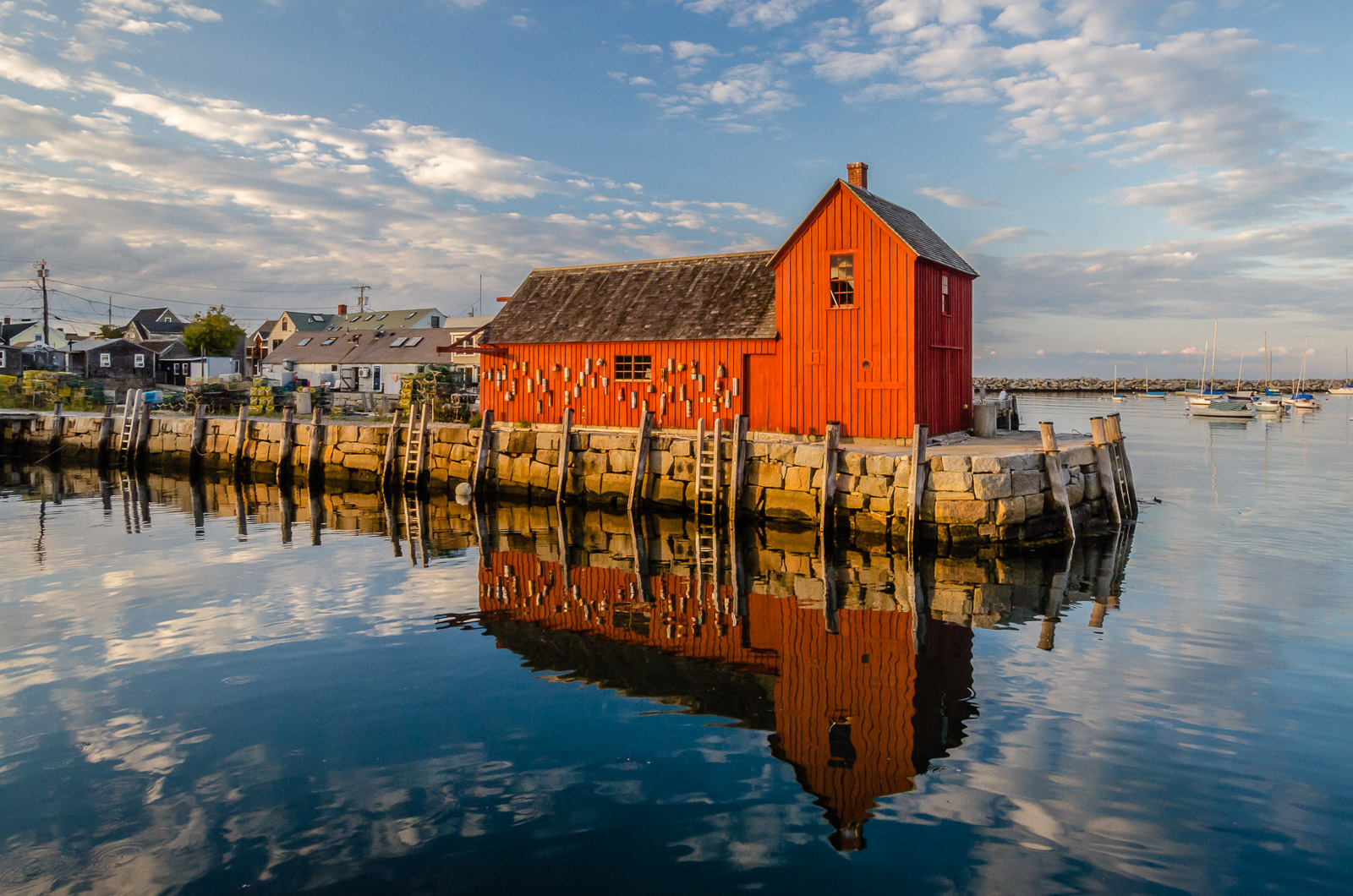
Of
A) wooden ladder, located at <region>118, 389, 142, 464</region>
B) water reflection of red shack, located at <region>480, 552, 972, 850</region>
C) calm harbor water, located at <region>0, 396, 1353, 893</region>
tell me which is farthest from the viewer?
wooden ladder, located at <region>118, 389, 142, 464</region>

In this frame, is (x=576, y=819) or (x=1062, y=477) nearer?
(x=576, y=819)

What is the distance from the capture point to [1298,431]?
51156 mm

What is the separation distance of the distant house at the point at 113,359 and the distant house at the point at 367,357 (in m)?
10.4

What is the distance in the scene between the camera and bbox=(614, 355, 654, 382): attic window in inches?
922

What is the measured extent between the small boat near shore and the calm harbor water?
57735 millimetres

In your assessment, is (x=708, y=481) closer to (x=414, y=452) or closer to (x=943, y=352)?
(x=943, y=352)

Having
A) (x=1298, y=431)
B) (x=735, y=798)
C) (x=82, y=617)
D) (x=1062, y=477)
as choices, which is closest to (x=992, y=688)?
(x=735, y=798)

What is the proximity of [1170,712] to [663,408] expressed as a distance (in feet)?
54.0

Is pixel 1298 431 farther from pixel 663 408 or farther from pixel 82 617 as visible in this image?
pixel 82 617

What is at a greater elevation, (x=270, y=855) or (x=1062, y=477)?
(x=1062, y=477)

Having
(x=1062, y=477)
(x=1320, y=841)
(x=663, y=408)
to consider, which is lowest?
(x=1320, y=841)

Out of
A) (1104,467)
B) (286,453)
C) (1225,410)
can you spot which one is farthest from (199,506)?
(1225,410)

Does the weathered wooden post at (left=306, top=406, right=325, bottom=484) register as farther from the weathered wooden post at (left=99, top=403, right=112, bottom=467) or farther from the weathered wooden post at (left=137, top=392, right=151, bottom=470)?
the weathered wooden post at (left=99, top=403, right=112, bottom=467)

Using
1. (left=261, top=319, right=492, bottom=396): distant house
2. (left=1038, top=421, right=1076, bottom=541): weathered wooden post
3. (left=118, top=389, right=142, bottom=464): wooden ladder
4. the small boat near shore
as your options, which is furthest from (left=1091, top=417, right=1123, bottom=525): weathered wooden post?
the small boat near shore
